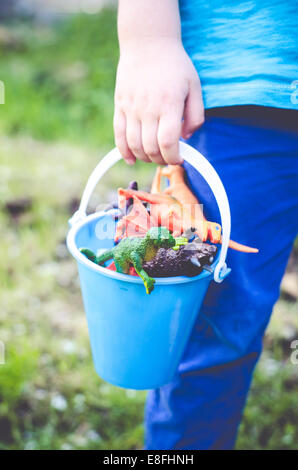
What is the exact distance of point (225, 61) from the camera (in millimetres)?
874

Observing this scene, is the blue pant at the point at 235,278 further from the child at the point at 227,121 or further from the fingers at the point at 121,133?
the fingers at the point at 121,133

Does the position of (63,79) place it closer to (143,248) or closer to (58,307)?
(58,307)

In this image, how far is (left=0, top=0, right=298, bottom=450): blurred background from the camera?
55.6 inches

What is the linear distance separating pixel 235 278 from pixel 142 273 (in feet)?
0.90

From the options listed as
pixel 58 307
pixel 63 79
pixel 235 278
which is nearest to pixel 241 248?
pixel 235 278

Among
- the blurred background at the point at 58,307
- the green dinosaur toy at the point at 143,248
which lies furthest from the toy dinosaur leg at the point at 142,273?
the blurred background at the point at 58,307

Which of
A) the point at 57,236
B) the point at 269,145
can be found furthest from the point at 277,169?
the point at 57,236

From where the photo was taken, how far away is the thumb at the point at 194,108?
834mm

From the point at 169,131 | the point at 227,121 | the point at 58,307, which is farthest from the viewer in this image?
the point at 58,307

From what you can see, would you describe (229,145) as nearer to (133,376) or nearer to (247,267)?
(247,267)

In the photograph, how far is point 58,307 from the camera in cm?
182

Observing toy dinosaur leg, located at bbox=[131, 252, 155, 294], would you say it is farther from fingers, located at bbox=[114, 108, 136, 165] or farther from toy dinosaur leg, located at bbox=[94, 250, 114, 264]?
fingers, located at bbox=[114, 108, 136, 165]

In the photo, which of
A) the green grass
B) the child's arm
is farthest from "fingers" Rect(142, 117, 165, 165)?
the green grass

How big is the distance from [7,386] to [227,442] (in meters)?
0.69
